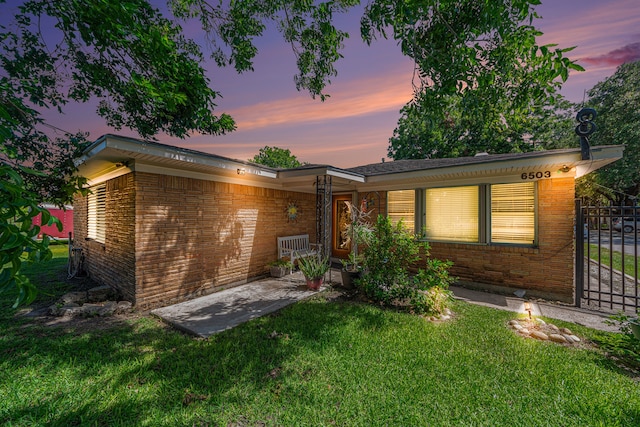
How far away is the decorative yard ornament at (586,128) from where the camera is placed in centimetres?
468

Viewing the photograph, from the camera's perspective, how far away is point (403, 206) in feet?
25.8

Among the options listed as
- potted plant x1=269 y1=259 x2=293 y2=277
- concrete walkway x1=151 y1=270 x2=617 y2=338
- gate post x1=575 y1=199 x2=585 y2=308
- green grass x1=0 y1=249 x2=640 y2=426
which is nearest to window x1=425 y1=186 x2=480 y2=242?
concrete walkway x1=151 y1=270 x2=617 y2=338

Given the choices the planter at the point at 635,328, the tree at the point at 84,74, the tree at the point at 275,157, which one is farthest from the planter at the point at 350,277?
the tree at the point at 275,157

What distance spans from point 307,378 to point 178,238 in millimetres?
4207

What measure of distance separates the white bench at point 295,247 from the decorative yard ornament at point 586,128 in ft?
19.6

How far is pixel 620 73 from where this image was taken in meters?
22.6

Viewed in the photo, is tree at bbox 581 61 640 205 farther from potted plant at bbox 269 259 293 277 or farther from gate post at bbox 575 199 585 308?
potted plant at bbox 269 259 293 277

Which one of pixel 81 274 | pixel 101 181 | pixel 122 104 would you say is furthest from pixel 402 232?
pixel 81 274

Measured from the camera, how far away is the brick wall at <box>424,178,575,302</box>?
5461mm

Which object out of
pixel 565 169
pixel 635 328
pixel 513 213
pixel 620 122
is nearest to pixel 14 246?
pixel 635 328

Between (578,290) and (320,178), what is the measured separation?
6.47 meters

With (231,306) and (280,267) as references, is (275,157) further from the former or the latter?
(231,306)

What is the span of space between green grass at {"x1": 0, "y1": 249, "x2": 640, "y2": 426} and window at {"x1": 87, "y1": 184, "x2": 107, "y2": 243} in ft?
9.03

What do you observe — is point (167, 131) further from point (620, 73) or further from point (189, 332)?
point (620, 73)
